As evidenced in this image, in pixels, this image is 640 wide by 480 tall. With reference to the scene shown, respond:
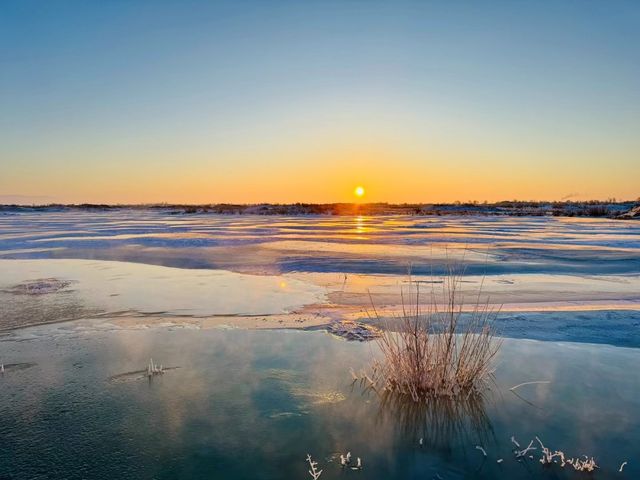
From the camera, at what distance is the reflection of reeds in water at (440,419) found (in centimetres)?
464

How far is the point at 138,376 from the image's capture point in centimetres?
599

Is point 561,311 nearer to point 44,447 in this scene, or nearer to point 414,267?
point 414,267

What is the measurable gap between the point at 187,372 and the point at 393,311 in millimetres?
4273

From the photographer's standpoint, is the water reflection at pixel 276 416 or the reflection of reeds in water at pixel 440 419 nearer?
the water reflection at pixel 276 416

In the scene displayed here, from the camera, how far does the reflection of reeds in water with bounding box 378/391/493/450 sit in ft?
15.2

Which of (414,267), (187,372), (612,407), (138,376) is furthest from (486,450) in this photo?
(414,267)

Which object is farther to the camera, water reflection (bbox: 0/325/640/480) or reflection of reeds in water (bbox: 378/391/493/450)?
reflection of reeds in water (bbox: 378/391/493/450)

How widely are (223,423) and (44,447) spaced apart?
1553 millimetres

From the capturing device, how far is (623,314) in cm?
899

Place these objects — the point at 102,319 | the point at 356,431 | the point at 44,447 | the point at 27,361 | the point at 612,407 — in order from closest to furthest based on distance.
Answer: the point at 44,447
the point at 356,431
the point at 612,407
the point at 27,361
the point at 102,319

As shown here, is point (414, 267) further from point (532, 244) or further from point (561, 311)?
point (532, 244)

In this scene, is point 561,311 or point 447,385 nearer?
point 447,385

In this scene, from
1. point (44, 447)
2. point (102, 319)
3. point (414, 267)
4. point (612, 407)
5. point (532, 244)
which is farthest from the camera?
point (532, 244)

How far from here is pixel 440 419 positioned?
5.05 m
